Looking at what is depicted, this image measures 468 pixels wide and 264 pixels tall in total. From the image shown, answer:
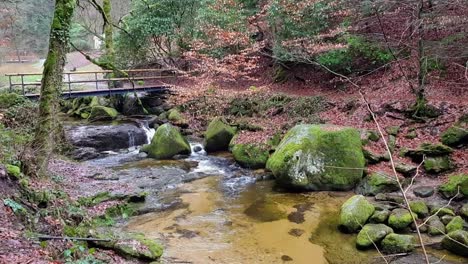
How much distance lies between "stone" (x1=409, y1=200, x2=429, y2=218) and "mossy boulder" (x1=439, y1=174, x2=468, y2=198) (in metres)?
0.81

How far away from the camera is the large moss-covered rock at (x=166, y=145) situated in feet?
46.6

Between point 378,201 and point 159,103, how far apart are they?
543 inches

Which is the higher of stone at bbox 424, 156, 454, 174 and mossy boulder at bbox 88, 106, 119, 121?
mossy boulder at bbox 88, 106, 119, 121

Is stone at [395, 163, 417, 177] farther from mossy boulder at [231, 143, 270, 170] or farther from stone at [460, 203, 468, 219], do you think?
mossy boulder at [231, 143, 270, 170]

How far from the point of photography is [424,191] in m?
9.50

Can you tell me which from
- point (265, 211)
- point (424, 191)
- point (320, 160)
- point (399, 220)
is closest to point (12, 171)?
point (265, 211)

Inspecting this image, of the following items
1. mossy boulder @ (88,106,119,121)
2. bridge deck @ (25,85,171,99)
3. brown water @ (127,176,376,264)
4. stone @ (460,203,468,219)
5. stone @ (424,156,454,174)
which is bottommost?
brown water @ (127,176,376,264)

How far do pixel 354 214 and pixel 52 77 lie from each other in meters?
7.15

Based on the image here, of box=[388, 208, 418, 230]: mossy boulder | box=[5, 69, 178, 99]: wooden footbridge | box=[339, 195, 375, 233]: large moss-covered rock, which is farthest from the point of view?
box=[5, 69, 178, 99]: wooden footbridge

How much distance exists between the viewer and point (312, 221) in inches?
344

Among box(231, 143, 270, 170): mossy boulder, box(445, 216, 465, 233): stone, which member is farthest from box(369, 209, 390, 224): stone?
box(231, 143, 270, 170): mossy boulder

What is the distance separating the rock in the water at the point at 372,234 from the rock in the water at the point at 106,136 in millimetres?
11039

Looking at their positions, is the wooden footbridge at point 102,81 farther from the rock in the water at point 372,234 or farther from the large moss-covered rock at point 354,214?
the rock in the water at point 372,234

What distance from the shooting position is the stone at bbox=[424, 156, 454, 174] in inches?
401
